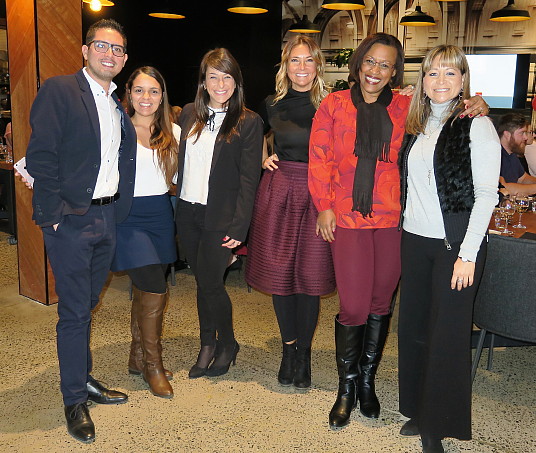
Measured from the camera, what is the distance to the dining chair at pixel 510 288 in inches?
103

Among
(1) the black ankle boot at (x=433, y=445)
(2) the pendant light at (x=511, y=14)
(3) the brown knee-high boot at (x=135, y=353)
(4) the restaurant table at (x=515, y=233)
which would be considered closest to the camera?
(1) the black ankle boot at (x=433, y=445)

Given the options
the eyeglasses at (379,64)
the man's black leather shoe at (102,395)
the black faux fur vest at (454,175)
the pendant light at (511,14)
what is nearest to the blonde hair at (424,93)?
the black faux fur vest at (454,175)

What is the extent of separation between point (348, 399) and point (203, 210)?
1113 mm

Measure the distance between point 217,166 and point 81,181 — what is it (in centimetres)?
65

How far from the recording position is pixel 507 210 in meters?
3.47

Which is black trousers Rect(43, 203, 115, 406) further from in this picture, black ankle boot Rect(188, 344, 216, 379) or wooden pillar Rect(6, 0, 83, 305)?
wooden pillar Rect(6, 0, 83, 305)

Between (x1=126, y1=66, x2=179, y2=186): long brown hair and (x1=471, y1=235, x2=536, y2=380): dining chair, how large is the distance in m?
1.51

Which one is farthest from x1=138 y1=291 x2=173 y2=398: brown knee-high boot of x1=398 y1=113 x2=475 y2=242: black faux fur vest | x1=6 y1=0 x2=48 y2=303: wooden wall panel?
x1=6 y1=0 x2=48 y2=303: wooden wall panel

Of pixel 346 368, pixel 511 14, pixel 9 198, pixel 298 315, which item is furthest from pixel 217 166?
pixel 511 14

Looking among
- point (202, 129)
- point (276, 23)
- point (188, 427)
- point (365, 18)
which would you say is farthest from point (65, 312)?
point (276, 23)

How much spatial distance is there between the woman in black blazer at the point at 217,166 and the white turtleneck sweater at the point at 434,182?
2.69 feet

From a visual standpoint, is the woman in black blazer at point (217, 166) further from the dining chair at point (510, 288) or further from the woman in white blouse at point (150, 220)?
the dining chair at point (510, 288)

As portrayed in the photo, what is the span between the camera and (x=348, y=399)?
2789mm

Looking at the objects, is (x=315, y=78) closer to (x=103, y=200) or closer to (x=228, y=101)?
(x=228, y=101)
